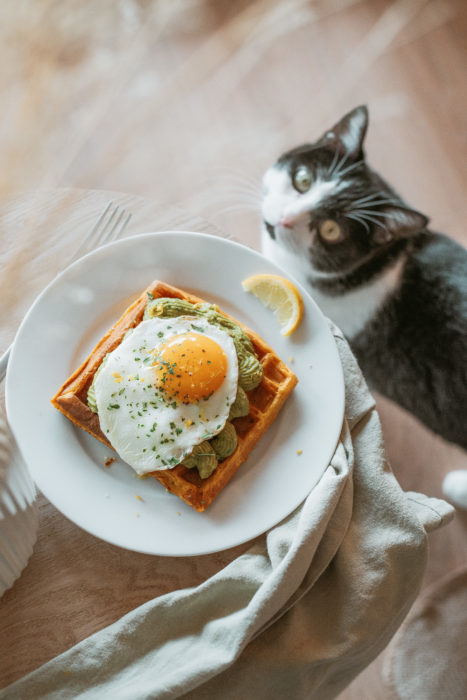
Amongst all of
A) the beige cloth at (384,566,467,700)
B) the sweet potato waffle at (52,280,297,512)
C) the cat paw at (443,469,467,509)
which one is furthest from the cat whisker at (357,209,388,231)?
the beige cloth at (384,566,467,700)

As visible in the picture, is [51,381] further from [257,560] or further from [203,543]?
[257,560]

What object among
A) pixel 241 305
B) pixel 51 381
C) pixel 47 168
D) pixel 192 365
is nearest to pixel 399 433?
pixel 241 305

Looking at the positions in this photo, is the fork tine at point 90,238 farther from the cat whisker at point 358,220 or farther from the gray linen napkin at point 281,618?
the gray linen napkin at point 281,618

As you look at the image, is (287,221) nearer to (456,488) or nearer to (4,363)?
(4,363)

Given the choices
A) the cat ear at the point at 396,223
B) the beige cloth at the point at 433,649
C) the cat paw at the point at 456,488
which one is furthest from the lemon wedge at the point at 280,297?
the beige cloth at the point at 433,649

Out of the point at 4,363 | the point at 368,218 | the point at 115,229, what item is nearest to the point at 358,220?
the point at 368,218

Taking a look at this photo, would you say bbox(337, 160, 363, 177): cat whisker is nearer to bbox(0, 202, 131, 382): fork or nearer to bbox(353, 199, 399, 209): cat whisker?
bbox(353, 199, 399, 209): cat whisker

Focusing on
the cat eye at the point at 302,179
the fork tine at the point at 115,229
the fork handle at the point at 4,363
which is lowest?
the cat eye at the point at 302,179
